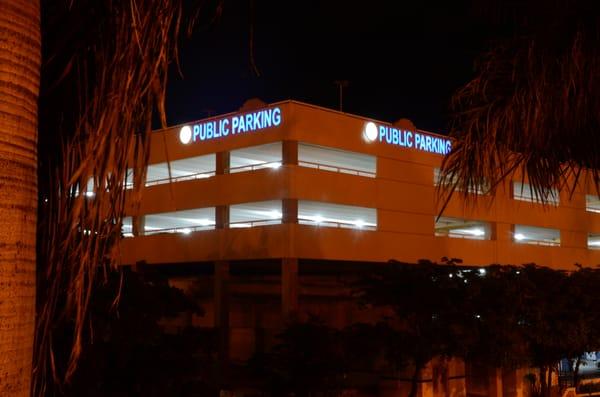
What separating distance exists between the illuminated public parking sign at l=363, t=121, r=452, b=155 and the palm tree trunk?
3298cm

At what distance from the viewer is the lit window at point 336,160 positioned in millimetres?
35500

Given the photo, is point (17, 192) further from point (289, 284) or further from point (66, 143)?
point (289, 284)

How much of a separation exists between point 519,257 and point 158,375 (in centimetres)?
3514

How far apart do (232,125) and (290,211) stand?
564cm

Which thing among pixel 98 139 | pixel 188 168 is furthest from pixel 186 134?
pixel 98 139

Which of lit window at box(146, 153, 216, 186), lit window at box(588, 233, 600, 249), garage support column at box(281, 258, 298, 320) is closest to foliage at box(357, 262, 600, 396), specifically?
garage support column at box(281, 258, 298, 320)

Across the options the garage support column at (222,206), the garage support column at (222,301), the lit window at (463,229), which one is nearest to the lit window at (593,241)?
the lit window at (463,229)

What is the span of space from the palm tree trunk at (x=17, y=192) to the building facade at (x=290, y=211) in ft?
91.8

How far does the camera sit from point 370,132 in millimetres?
36375

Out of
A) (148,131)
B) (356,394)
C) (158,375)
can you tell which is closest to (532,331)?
(356,394)

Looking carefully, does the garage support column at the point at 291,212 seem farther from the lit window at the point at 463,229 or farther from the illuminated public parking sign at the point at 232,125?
the lit window at the point at 463,229

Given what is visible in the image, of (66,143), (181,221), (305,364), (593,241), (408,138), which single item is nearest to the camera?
(66,143)

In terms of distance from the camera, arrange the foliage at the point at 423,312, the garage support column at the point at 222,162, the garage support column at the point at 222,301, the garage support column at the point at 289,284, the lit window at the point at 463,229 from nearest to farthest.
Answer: the foliage at the point at 423,312 < the garage support column at the point at 289,284 < the garage support column at the point at 222,301 < the garage support column at the point at 222,162 < the lit window at the point at 463,229

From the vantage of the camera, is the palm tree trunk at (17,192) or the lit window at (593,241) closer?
the palm tree trunk at (17,192)
